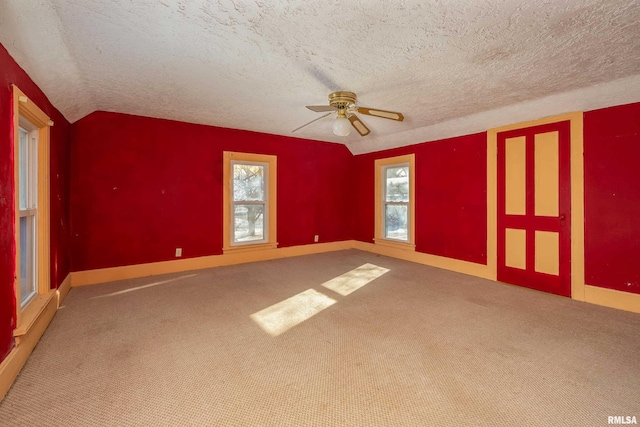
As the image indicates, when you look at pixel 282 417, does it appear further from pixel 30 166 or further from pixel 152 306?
pixel 30 166

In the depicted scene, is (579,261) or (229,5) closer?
(229,5)

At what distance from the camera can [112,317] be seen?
275 centimetres

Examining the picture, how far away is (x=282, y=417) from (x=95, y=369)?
4.43 ft

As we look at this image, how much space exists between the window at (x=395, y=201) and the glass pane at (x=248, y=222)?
2.33 meters

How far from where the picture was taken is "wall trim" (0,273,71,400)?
1.70 metres

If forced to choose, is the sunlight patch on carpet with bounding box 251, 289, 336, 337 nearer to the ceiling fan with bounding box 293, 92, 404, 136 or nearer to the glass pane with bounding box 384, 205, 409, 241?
the ceiling fan with bounding box 293, 92, 404, 136

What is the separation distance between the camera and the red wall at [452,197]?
431 cm

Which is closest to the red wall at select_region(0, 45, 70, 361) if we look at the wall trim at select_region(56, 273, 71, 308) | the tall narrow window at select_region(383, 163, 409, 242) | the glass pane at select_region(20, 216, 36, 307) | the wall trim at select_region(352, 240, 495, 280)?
the glass pane at select_region(20, 216, 36, 307)

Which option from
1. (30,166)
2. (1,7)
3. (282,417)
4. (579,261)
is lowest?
(282,417)

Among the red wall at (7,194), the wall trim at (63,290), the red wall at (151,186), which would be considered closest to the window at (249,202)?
the red wall at (151,186)

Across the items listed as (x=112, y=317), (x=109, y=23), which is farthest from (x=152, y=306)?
(x=109, y=23)

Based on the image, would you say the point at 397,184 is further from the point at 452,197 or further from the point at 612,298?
the point at 612,298

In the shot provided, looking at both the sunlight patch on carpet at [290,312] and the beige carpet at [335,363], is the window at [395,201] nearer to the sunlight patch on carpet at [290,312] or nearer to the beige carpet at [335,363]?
the beige carpet at [335,363]

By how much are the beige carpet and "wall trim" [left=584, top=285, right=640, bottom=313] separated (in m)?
0.18
